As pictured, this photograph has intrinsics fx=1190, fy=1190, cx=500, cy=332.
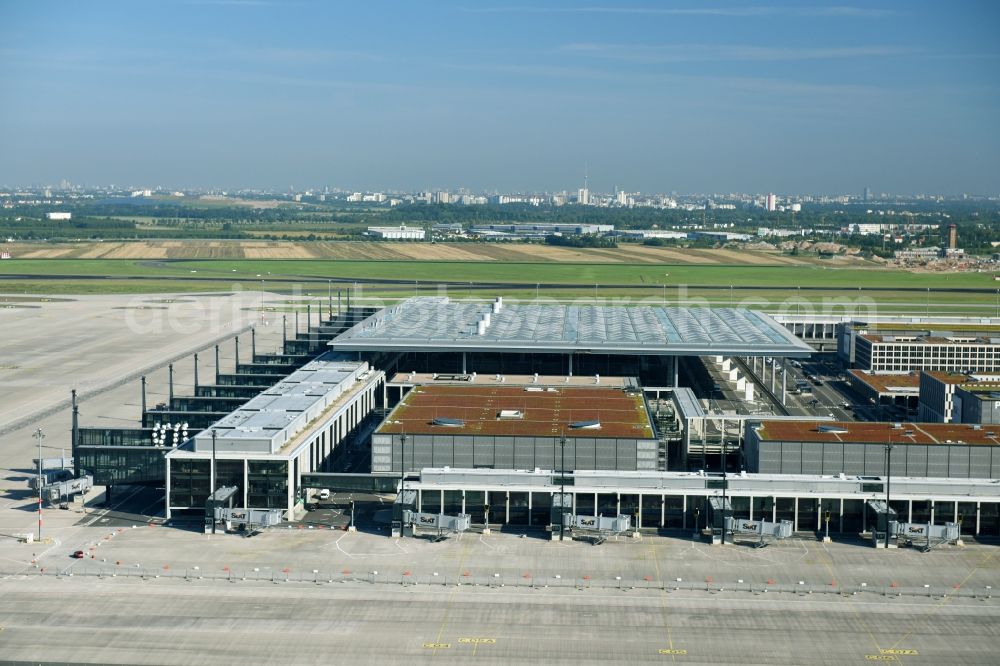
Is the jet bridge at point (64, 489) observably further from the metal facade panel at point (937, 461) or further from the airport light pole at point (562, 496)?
the metal facade panel at point (937, 461)

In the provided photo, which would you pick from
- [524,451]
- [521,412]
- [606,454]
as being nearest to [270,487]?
[524,451]

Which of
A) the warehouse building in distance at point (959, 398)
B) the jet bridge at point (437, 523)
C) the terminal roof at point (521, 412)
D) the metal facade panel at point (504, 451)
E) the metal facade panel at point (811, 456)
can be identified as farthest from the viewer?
the warehouse building in distance at point (959, 398)

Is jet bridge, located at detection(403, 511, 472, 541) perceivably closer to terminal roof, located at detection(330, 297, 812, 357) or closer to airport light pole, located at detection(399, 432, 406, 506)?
airport light pole, located at detection(399, 432, 406, 506)

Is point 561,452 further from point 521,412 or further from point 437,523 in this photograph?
point 521,412

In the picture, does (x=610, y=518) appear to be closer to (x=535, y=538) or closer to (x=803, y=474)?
(x=535, y=538)

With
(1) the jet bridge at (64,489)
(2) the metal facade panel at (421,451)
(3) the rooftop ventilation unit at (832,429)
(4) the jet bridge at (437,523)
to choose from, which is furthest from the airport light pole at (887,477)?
(1) the jet bridge at (64,489)

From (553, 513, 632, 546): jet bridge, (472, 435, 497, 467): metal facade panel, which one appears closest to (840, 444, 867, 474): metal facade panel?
(553, 513, 632, 546): jet bridge
